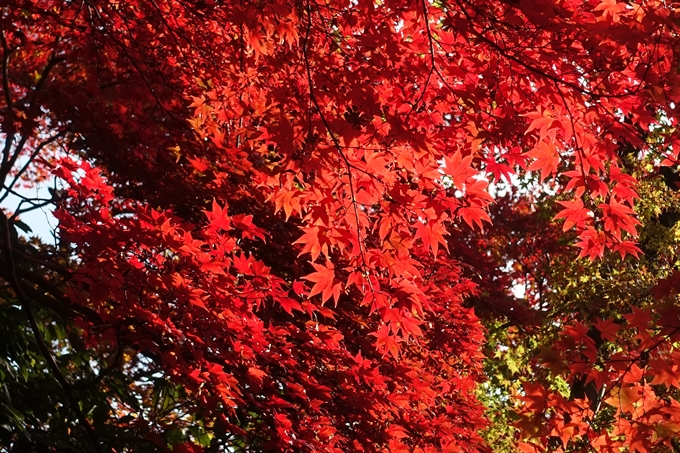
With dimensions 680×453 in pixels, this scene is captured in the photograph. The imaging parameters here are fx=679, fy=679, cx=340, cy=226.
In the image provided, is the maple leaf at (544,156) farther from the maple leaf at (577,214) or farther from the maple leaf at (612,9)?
the maple leaf at (612,9)

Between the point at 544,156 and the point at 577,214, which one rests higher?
the point at 544,156

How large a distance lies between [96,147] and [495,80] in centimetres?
397

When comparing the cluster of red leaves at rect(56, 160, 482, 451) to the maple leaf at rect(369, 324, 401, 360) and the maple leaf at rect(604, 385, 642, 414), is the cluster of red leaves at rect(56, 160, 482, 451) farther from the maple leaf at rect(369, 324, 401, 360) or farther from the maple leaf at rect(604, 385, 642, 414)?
the maple leaf at rect(604, 385, 642, 414)

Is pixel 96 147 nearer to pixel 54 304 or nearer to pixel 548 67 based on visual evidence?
pixel 54 304

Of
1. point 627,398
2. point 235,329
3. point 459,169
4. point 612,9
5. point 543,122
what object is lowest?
point 627,398

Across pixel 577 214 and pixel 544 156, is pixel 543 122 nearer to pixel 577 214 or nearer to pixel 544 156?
pixel 544 156

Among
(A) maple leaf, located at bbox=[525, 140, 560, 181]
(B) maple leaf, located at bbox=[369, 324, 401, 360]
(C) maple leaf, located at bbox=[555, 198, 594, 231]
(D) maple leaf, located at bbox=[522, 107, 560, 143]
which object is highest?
(D) maple leaf, located at bbox=[522, 107, 560, 143]

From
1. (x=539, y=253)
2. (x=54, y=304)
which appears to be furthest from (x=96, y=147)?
(x=539, y=253)

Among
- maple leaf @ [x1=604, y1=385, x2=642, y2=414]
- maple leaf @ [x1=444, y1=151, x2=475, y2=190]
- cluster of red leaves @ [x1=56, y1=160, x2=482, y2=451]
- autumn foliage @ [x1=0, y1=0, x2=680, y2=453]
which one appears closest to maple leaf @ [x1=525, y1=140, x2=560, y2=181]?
autumn foliage @ [x1=0, y1=0, x2=680, y2=453]

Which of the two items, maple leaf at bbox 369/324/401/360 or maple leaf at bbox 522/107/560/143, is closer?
maple leaf at bbox 522/107/560/143

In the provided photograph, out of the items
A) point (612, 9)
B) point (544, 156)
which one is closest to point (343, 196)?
point (544, 156)

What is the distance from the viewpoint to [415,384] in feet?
17.4

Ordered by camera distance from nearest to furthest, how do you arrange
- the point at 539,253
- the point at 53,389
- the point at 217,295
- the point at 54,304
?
the point at 217,295
the point at 54,304
the point at 53,389
the point at 539,253

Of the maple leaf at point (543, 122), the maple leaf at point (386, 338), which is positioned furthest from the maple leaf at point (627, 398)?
the maple leaf at point (543, 122)
